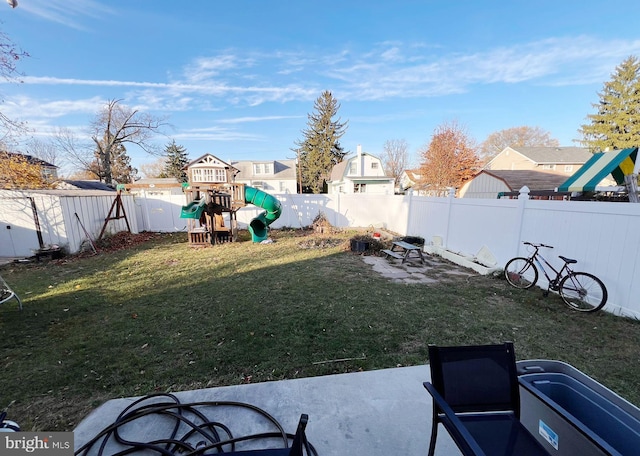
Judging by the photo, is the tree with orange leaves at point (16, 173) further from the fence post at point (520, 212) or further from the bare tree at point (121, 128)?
the fence post at point (520, 212)

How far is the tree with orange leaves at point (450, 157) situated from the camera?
869 inches

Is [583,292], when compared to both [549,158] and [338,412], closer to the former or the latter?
[338,412]

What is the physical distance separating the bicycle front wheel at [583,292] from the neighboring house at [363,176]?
20.3m

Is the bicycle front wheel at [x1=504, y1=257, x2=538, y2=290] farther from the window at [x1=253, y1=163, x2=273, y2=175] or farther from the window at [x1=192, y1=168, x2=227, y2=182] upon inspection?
the window at [x1=253, y1=163, x2=273, y2=175]

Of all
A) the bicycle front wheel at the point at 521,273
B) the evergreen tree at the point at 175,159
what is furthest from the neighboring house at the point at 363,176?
the evergreen tree at the point at 175,159

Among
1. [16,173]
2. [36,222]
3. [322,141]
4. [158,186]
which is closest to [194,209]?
[36,222]

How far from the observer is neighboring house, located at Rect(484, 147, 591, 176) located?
23653mm

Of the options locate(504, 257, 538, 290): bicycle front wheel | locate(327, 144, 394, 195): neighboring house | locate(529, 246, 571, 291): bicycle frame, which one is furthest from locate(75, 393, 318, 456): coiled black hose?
locate(327, 144, 394, 195): neighboring house

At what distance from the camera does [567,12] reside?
7.12 metres

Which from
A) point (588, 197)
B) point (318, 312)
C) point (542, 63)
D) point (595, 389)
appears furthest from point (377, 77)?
point (595, 389)

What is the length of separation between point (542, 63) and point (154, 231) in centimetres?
1850

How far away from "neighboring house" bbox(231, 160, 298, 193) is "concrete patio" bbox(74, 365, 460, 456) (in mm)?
25094

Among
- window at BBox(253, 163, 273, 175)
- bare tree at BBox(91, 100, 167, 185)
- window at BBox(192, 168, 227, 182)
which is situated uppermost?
bare tree at BBox(91, 100, 167, 185)

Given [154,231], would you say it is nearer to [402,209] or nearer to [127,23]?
[127,23]
